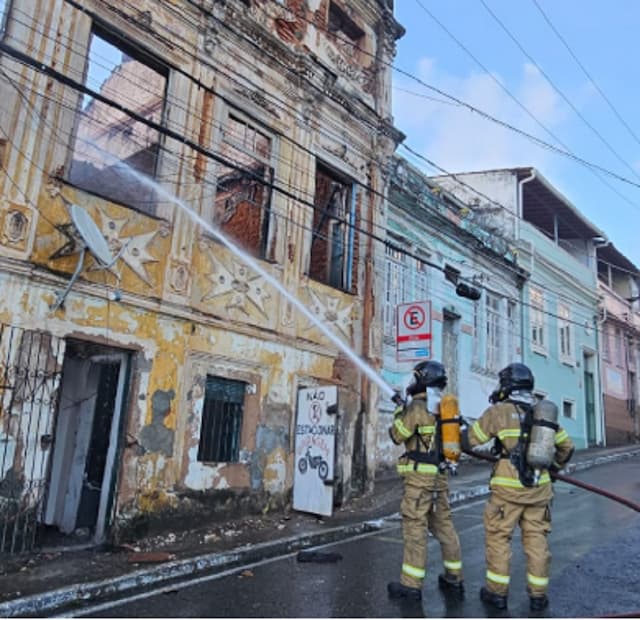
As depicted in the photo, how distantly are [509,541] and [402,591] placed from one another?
990mm

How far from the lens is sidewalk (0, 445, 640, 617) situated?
17.2ft

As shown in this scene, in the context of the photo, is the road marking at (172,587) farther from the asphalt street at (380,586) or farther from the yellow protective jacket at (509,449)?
the yellow protective jacket at (509,449)

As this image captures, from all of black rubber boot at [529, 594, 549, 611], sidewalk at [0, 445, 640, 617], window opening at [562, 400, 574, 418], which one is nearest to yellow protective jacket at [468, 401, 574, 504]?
black rubber boot at [529, 594, 549, 611]

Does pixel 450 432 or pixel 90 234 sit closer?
pixel 450 432

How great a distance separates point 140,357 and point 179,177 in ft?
8.98

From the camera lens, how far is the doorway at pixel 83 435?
26.0ft

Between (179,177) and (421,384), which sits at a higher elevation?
(179,177)

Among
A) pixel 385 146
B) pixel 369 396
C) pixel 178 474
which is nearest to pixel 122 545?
pixel 178 474

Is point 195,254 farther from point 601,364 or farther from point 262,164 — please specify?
point 601,364

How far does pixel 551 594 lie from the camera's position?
5160 mm

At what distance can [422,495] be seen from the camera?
206 inches

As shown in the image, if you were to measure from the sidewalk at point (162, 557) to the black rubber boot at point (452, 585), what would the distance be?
2491 mm

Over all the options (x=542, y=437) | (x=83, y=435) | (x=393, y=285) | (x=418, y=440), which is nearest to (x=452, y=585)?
(x=418, y=440)

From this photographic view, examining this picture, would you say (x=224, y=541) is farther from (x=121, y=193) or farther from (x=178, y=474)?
(x=121, y=193)
